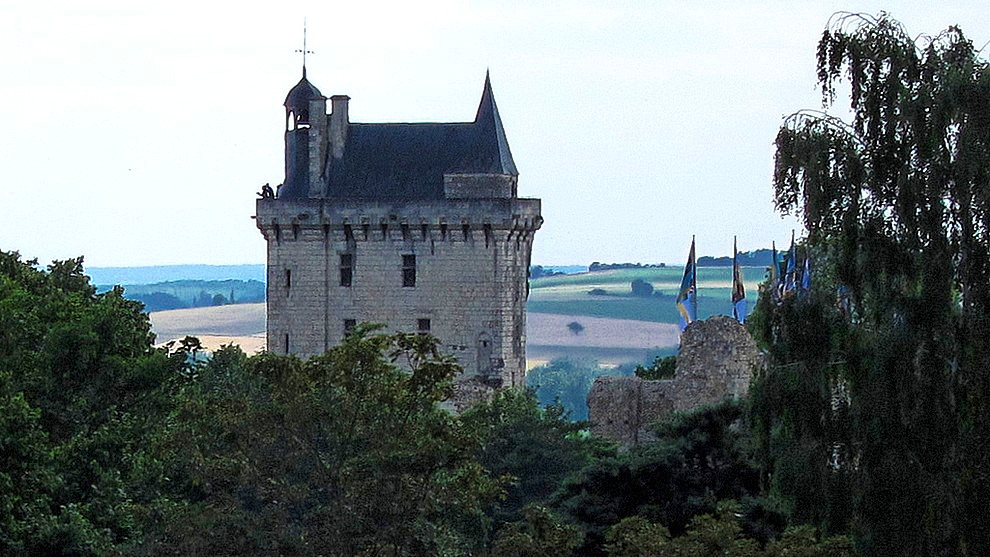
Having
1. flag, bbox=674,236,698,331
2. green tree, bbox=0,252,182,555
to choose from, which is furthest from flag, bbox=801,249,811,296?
flag, bbox=674,236,698,331

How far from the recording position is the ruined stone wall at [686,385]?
206 ft

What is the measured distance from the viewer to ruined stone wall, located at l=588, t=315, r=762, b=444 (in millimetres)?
62938

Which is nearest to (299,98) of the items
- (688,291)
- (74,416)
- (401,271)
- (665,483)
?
(401,271)

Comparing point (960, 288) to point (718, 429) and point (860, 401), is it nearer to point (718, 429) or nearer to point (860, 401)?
point (860, 401)

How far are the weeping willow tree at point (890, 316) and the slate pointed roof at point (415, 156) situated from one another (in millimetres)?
57391

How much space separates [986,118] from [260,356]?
440 inches

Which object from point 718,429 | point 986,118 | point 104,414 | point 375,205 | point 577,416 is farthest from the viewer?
point 577,416

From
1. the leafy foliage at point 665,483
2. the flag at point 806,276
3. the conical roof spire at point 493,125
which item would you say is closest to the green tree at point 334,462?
the leafy foliage at point 665,483

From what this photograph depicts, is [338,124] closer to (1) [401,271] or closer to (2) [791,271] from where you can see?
(1) [401,271]

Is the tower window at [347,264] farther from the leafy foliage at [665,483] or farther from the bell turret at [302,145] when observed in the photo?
the leafy foliage at [665,483]

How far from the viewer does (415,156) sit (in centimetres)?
9988

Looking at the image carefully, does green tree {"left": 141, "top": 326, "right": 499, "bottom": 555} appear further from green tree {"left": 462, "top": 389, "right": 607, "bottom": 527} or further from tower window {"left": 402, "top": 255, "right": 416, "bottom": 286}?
tower window {"left": 402, "top": 255, "right": 416, "bottom": 286}

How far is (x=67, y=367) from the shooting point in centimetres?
5812

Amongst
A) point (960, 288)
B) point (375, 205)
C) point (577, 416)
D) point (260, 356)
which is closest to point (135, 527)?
point (260, 356)
